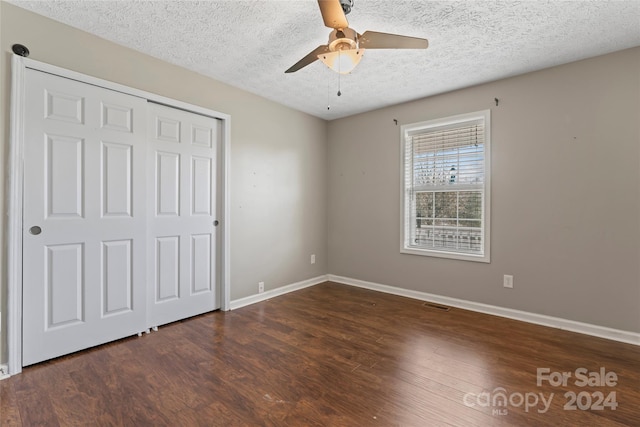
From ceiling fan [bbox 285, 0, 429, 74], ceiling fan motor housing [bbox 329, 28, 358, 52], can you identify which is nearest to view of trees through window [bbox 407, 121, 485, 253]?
ceiling fan [bbox 285, 0, 429, 74]

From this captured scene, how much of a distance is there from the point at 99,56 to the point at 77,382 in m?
2.44

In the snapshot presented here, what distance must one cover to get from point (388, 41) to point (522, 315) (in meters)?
2.93

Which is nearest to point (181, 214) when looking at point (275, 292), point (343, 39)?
point (275, 292)

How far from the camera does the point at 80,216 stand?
7.64ft

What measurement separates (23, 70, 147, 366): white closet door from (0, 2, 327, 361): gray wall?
152mm

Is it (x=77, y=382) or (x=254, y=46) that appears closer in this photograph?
(x=77, y=382)

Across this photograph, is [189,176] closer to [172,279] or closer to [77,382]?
[172,279]

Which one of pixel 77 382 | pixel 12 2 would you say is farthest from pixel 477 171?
pixel 12 2

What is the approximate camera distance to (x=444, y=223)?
3.66m

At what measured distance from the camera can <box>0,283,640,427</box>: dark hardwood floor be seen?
64.7 inches

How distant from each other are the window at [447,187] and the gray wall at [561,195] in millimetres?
113

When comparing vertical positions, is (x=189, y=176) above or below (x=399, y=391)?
above

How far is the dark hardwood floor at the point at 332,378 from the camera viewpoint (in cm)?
Answer: 164

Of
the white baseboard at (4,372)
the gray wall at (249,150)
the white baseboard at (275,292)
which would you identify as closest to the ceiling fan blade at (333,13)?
the gray wall at (249,150)
